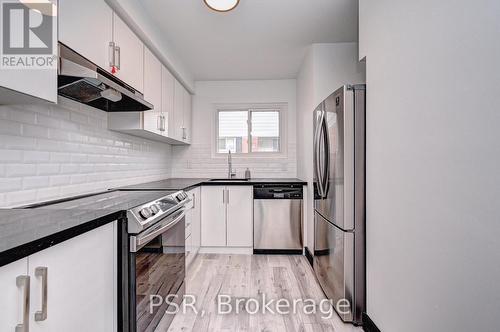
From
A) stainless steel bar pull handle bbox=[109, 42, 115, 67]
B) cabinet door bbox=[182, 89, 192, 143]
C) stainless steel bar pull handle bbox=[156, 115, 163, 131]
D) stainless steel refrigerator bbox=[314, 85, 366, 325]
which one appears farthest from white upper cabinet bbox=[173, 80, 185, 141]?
stainless steel refrigerator bbox=[314, 85, 366, 325]

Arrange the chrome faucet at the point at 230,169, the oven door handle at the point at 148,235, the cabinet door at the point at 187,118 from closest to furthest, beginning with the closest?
the oven door handle at the point at 148,235, the cabinet door at the point at 187,118, the chrome faucet at the point at 230,169

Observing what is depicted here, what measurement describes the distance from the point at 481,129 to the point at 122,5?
214cm

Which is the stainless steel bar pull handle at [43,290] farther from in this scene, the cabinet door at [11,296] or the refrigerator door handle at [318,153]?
the refrigerator door handle at [318,153]

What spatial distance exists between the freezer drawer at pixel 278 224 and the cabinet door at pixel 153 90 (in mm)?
1554

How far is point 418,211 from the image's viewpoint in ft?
4.28

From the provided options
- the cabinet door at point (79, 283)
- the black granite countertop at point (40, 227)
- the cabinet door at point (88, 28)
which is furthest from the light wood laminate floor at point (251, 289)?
the cabinet door at point (88, 28)

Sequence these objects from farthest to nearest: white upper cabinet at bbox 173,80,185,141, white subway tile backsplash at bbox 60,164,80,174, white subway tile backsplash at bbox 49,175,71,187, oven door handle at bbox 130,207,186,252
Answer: white upper cabinet at bbox 173,80,185,141 → white subway tile backsplash at bbox 60,164,80,174 → white subway tile backsplash at bbox 49,175,71,187 → oven door handle at bbox 130,207,186,252

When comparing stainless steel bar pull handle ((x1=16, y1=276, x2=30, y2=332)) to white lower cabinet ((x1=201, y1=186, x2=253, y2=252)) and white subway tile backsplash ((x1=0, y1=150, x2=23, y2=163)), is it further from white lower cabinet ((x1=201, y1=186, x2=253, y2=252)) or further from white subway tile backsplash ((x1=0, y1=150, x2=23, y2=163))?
white lower cabinet ((x1=201, y1=186, x2=253, y2=252))

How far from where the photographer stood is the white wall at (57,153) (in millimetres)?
1395

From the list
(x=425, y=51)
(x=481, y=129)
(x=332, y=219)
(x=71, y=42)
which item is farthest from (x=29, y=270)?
(x=332, y=219)

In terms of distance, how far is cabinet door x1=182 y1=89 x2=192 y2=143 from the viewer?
3.79 meters

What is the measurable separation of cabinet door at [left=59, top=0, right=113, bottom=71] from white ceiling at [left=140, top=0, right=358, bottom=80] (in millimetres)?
652

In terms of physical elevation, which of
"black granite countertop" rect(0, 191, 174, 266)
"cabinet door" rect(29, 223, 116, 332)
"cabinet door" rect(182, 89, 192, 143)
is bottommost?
"cabinet door" rect(29, 223, 116, 332)

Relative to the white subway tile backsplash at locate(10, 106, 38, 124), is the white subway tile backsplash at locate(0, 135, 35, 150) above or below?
below
